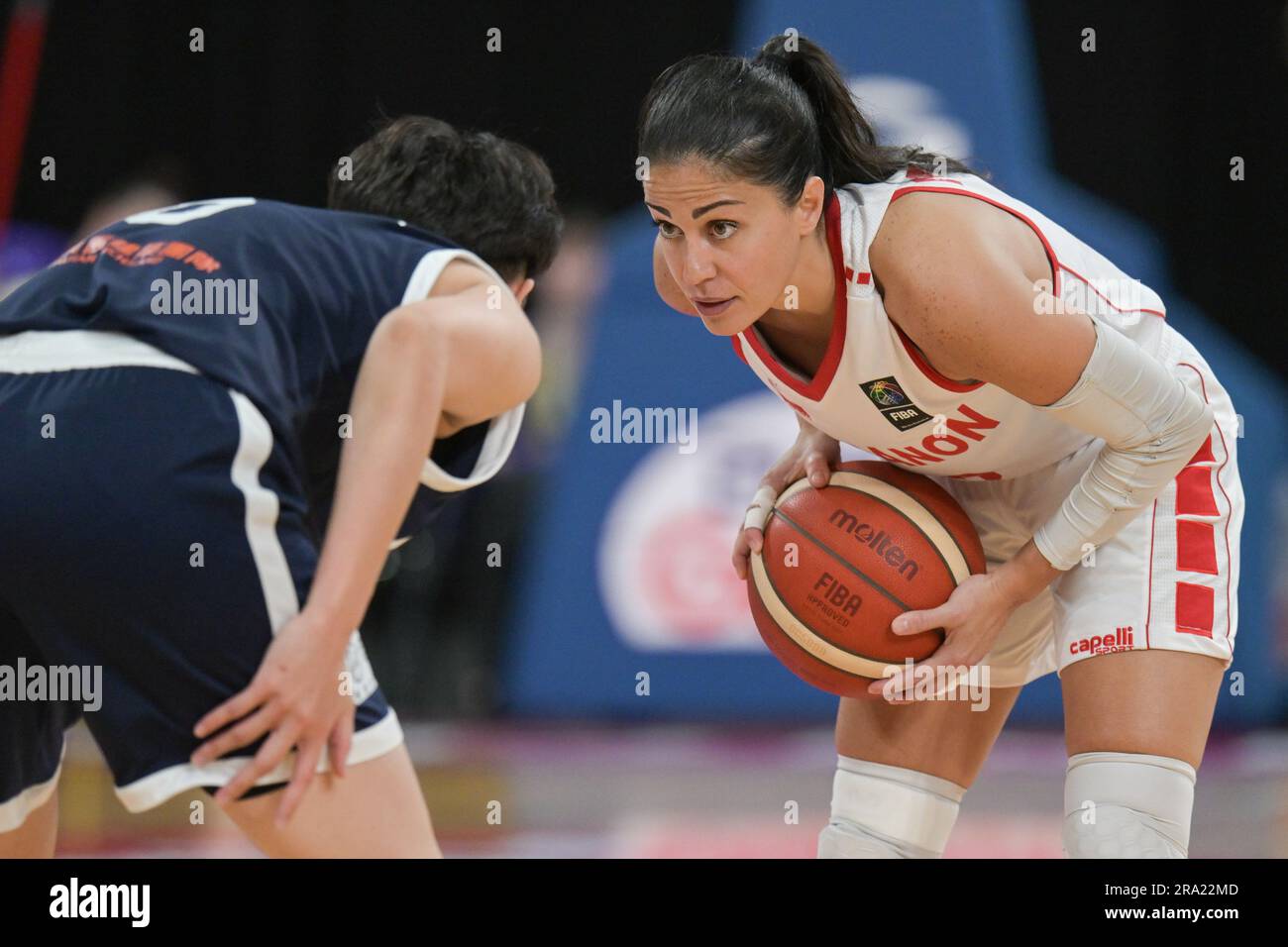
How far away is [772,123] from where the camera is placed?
2639mm

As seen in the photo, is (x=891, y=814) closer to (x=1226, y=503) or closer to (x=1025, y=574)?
(x=1025, y=574)

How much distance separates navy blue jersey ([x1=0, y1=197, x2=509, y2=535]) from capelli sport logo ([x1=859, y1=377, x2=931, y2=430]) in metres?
0.82

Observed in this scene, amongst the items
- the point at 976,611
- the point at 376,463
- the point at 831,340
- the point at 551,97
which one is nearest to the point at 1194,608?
the point at 976,611

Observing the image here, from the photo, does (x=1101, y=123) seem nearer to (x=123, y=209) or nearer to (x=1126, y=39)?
(x=1126, y=39)

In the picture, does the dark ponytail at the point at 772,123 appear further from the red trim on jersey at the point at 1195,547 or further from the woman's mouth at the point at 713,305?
the red trim on jersey at the point at 1195,547

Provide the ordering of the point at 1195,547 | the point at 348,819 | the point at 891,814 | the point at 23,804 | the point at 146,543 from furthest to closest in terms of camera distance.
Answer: the point at 891,814
the point at 1195,547
the point at 23,804
the point at 348,819
the point at 146,543

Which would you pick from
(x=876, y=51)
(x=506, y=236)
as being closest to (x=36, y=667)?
(x=506, y=236)

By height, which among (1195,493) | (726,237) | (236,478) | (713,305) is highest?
(726,237)

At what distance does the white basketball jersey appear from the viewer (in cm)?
270

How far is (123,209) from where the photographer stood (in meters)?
8.04

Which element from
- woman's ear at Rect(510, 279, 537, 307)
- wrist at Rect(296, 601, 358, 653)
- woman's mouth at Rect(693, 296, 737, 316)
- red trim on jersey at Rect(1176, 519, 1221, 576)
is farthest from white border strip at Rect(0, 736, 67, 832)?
red trim on jersey at Rect(1176, 519, 1221, 576)

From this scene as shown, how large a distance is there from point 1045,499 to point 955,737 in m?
0.50

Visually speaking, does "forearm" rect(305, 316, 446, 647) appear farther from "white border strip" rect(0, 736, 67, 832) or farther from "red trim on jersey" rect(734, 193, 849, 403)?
"red trim on jersey" rect(734, 193, 849, 403)

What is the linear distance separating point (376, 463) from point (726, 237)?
81cm
